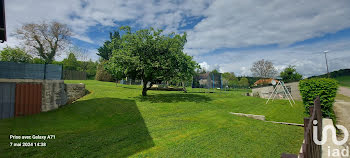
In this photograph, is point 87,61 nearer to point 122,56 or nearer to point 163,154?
point 122,56

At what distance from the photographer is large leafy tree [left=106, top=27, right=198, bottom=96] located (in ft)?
45.4

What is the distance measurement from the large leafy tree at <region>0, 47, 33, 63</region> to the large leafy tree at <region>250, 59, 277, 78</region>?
57.7 m

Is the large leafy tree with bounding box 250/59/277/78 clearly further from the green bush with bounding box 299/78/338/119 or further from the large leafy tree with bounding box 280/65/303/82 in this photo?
the green bush with bounding box 299/78/338/119

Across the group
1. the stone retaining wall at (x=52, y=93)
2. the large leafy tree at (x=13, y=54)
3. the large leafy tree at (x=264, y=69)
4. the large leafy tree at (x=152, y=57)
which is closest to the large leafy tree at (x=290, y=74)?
the large leafy tree at (x=264, y=69)

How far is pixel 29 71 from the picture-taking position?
1034 centimetres

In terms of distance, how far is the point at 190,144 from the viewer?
5.31m

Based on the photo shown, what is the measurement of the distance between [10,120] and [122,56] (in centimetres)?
801

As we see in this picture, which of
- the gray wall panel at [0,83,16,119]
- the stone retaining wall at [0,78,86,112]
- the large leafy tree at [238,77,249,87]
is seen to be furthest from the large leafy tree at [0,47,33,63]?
the large leafy tree at [238,77,249,87]

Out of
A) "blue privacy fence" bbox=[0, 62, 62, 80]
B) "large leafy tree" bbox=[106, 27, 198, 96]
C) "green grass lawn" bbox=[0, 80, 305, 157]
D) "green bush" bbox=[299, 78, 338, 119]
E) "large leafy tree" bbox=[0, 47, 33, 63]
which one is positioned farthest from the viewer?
"large leafy tree" bbox=[0, 47, 33, 63]

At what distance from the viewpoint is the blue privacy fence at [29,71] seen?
9.59 meters

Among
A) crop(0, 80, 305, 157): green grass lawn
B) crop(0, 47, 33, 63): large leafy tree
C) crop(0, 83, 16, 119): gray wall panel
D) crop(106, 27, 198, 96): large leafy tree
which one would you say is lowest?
crop(0, 80, 305, 157): green grass lawn

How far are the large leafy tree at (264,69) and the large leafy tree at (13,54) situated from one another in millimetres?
57655

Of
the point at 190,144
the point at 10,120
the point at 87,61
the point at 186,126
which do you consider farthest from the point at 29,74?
the point at 87,61

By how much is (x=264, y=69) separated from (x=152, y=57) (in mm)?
43299
